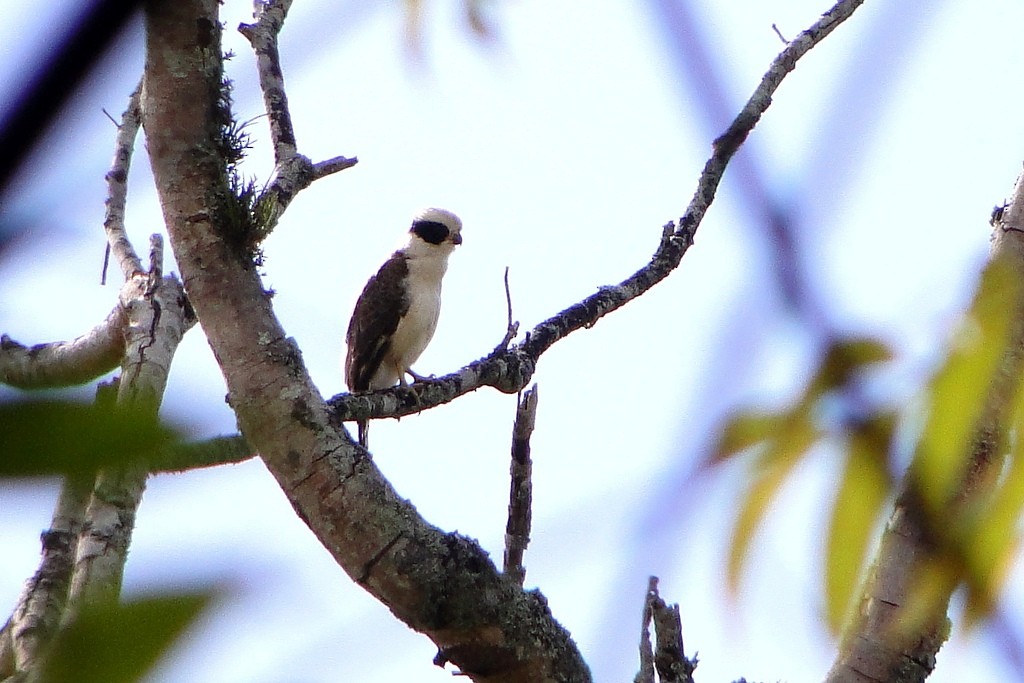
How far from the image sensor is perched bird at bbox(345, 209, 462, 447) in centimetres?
788

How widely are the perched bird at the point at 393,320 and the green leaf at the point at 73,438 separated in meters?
7.10

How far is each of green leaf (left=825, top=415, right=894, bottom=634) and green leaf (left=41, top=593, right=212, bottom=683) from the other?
44cm

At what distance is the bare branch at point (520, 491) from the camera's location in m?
3.64

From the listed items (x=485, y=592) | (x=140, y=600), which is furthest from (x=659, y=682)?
(x=140, y=600)

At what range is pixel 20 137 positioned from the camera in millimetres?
508

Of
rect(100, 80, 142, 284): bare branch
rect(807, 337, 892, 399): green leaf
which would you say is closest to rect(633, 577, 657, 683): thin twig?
rect(807, 337, 892, 399): green leaf

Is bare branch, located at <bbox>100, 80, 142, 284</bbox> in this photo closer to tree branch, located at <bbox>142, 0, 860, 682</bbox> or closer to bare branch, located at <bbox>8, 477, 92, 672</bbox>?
bare branch, located at <bbox>8, 477, 92, 672</bbox>

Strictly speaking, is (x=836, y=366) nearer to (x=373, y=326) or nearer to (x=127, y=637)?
(x=127, y=637)

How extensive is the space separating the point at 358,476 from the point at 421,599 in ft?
1.26

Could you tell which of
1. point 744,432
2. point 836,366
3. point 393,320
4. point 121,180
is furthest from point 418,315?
point 836,366

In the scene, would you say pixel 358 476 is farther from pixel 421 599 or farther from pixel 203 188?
pixel 203 188

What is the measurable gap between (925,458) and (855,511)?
12 centimetres

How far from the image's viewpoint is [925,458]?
0.90 m

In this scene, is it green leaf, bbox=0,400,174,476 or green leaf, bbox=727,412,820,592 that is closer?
green leaf, bbox=0,400,174,476
